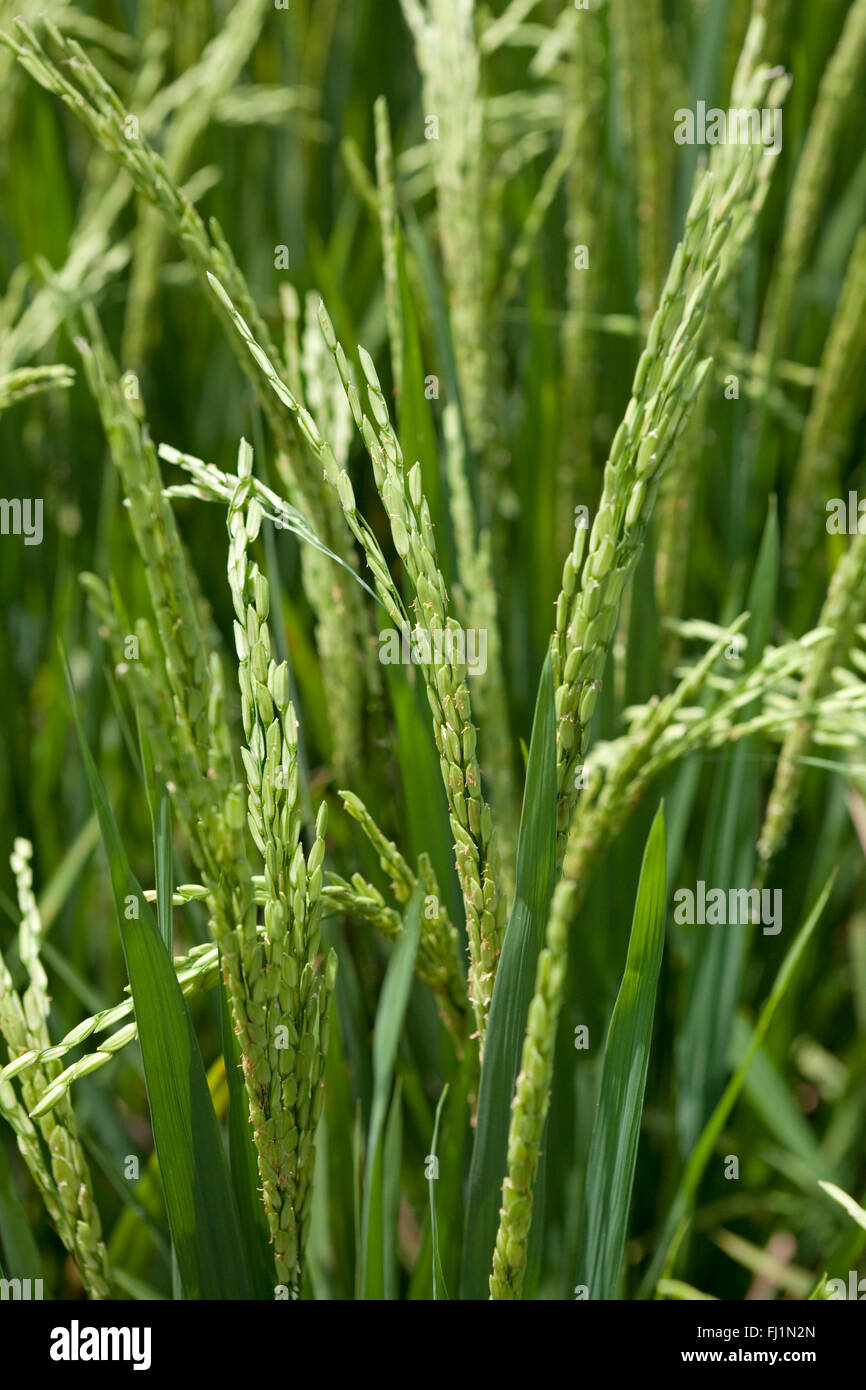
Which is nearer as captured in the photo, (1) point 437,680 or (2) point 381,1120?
(1) point 437,680

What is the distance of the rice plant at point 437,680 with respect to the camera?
18.8 inches

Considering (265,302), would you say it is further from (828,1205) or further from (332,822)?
(828,1205)

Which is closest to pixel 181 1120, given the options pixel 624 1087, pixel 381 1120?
pixel 381 1120

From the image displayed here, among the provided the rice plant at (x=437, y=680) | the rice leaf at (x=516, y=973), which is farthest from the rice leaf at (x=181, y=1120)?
the rice leaf at (x=516, y=973)

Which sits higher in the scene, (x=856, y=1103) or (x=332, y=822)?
(x=332, y=822)

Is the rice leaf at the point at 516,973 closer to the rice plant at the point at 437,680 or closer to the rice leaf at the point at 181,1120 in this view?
the rice plant at the point at 437,680

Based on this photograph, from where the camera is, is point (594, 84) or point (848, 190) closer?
point (594, 84)

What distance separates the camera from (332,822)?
93cm

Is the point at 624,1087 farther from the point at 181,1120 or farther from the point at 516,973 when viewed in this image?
the point at 181,1120

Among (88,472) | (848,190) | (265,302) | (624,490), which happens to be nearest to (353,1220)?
(624,490)

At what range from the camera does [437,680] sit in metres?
0.47

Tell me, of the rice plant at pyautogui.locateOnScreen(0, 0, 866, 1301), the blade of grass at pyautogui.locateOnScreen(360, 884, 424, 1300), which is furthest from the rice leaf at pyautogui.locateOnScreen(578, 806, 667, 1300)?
the blade of grass at pyautogui.locateOnScreen(360, 884, 424, 1300)

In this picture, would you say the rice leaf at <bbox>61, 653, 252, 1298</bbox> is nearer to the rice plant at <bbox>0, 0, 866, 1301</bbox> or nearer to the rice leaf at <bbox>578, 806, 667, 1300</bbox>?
the rice plant at <bbox>0, 0, 866, 1301</bbox>
